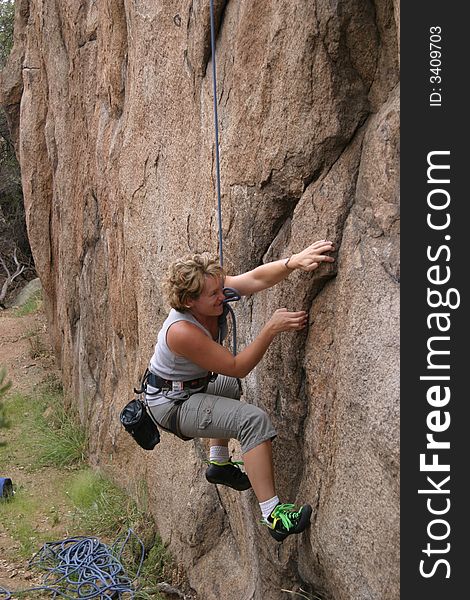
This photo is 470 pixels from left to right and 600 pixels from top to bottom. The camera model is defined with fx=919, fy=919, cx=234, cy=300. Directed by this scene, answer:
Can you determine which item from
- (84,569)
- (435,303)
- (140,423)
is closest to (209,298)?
(140,423)

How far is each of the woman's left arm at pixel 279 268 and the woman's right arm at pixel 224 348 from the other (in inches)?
7.4

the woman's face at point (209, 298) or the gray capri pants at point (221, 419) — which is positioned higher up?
the woman's face at point (209, 298)

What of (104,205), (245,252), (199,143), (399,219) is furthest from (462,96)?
(104,205)

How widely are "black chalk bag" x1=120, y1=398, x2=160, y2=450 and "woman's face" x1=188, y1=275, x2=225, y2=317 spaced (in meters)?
0.73

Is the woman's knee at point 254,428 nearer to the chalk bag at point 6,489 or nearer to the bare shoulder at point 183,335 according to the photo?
the bare shoulder at point 183,335

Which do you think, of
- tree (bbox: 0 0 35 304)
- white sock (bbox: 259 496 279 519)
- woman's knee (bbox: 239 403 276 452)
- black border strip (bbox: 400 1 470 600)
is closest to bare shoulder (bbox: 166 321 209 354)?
woman's knee (bbox: 239 403 276 452)

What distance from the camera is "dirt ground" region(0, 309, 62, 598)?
689cm

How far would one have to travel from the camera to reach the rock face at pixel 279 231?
3.90 meters

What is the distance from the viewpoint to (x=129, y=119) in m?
6.96

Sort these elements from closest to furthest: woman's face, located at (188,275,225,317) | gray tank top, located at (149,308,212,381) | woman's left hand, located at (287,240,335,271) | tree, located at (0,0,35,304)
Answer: woman's left hand, located at (287,240,335,271) < woman's face, located at (188,275,225,317) < gray tank top, located at (149,308,212,381) < tree, located at (0,0,35,304)

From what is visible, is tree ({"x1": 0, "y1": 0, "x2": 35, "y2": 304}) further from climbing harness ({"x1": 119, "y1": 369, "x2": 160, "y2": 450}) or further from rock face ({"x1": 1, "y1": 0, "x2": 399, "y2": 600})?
climbing harness ({"x1": 119, "y1": 369, "x2": 160, "y2": 450})

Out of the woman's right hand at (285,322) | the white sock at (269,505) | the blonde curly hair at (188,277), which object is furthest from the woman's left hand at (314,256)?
the white sock at (269,505)

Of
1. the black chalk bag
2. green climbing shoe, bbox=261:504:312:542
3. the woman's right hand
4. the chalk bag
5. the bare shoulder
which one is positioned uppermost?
the woman's right hand

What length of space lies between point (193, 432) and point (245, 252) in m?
1.04
